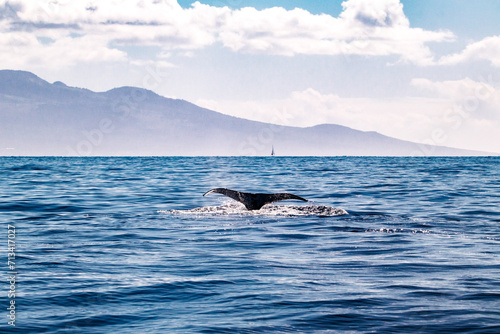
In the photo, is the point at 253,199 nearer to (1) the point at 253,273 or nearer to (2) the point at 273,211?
(2) the point at 273,211

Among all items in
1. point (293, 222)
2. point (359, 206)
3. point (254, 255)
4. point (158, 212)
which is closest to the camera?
point (254, 255)

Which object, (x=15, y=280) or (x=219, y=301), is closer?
(x=219, y=301)

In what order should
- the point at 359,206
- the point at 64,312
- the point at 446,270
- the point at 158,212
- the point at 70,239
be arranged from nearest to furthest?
the point at 64,312 → the point at 446,270 → the point at 70,239 → the point at 158,212 → the point at 359,206

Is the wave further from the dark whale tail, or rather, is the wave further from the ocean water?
the ocean water

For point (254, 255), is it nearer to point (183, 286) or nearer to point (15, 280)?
point (183, 286)

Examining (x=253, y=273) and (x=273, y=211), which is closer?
(x=253, y=273)

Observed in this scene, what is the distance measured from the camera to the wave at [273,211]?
2058 centimetres

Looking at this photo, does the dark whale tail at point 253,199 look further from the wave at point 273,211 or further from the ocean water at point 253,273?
the ocean water at point 253,273

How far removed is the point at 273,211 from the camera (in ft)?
70.3

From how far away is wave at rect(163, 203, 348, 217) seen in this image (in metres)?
20.6

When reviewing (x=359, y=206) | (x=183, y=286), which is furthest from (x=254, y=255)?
(x=359, y=206)

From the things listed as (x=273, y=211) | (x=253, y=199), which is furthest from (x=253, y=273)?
(x=273, y=211)

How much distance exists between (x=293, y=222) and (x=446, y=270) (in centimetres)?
788

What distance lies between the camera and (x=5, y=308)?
8.27 m
